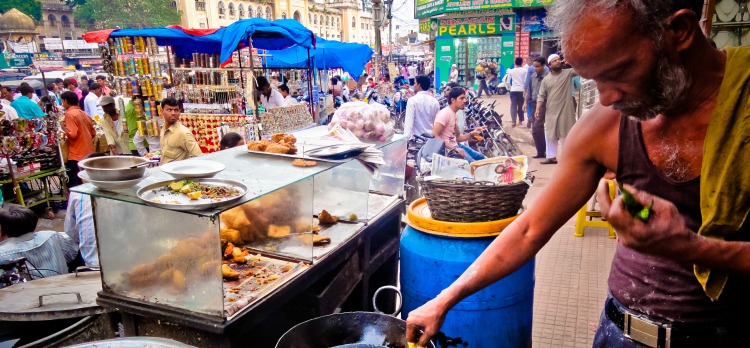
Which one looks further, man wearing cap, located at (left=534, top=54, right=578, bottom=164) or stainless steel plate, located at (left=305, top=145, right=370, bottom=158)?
man wearing cap, located at (left=534, top=54, right=578, bottom=164)

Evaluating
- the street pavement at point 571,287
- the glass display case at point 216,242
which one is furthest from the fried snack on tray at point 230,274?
the street pavement at point 571,287

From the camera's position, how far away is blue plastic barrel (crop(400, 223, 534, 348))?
263 cm

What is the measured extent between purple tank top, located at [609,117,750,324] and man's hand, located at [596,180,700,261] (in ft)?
0.78

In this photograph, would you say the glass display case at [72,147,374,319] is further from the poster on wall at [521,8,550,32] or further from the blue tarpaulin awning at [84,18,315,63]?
the poster on wall at [521,8,550,32]

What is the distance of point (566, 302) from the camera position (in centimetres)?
396

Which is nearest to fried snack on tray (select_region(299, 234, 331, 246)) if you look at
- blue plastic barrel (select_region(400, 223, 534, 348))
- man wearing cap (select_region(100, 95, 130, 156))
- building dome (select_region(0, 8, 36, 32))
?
blue plastic barrel (select_region(400, 223, 534, 348))

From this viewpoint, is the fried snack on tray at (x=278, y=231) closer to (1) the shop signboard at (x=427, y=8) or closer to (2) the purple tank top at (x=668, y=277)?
(2) the purple tank top at (x=668, y=277)

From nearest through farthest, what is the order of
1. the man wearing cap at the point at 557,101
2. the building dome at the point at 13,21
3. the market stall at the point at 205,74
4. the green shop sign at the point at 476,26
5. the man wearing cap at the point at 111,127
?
the market stall at the point at 205,74 < the man wearing cap at the point at 111,127 < the man wearing cap at the point at 557,101 < the green shop sign at the point at 476,26 < the building dome at the point at 13,21

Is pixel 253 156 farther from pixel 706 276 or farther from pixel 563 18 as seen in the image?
pixel 706 276

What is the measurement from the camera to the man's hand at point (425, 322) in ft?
5.46

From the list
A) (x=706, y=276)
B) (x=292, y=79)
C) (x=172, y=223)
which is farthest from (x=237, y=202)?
(x=292, y=79)

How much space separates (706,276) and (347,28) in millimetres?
79843

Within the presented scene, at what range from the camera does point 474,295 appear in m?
2.62

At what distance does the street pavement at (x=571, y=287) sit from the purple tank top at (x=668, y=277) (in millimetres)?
1226
